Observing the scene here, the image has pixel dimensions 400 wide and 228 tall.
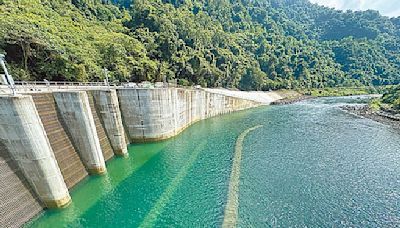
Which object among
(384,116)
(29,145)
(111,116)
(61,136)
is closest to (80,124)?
(61,136)

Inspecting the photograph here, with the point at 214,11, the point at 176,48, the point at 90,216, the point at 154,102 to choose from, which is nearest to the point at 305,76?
the point at 214,11

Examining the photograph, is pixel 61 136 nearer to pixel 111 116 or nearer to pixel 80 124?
pixel 80 124

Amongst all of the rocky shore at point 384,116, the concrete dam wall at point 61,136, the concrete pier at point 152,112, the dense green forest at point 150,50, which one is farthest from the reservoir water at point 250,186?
the dense green forest at point 150,50

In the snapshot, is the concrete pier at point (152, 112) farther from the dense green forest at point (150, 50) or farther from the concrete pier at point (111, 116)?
the dense green forest at point (150, 50)

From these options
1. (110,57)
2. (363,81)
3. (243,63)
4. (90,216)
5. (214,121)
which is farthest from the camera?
(363,81)

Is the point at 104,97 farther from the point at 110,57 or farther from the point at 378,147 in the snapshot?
the point at 378,147

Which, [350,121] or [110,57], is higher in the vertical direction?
[110,57]

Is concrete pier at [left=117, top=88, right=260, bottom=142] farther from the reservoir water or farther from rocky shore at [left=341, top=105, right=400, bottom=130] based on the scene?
rocky shore at [left=341, top=105, right=400, bottom=130]
